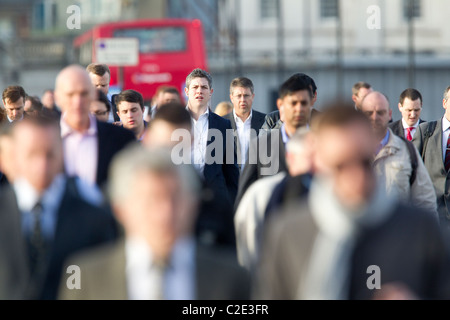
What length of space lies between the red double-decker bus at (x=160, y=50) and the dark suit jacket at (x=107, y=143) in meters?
17.1

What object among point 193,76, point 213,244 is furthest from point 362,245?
point 193,76

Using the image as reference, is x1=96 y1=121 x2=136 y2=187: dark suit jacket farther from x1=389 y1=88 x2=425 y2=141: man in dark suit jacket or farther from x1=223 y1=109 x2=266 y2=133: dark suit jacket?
x1=389 y1=88 x2=425 y2=141: man in dark suit jacket

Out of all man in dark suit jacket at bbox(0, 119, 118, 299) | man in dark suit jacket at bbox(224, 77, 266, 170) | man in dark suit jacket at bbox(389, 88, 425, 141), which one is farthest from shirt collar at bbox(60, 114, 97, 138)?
man in dark suit jacket at bbox(389, 88, 425, 141)

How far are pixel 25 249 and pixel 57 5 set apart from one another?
1666 inches

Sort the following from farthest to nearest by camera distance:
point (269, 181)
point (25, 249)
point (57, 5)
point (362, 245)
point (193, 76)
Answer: point (57, 5) < point (193, 76) < point (269, 181) < point (25, 249) < point (362, 245)

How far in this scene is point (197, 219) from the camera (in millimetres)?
4590

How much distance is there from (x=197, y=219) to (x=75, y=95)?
5.18ft

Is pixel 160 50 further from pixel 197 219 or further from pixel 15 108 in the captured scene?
pixel 197 219

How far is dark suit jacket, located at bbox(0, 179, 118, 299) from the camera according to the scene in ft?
13.8

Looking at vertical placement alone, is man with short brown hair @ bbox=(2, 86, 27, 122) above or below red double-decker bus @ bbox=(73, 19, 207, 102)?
below

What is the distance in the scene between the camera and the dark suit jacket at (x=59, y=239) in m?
4.21

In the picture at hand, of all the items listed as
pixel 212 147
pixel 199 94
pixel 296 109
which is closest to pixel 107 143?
pixel 296 109
